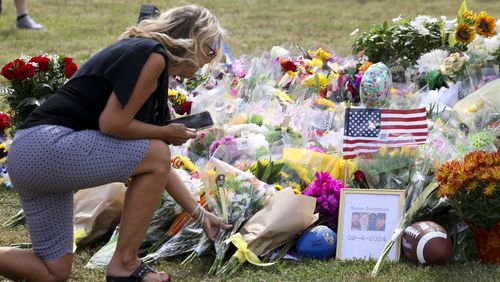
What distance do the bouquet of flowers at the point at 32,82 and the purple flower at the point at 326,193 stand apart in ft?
6.63

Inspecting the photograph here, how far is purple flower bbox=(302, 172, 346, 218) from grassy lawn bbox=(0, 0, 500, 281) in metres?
0.28

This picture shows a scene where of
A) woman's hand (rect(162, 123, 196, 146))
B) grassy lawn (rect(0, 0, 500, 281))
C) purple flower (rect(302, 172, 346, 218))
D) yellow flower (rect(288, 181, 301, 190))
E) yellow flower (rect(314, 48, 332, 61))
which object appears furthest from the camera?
yellow flower (rect(314, 48, 332, 61))

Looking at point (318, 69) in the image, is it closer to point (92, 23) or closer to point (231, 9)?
point (92, 23)

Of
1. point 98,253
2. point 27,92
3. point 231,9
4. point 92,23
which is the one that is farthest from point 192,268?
point 231,9

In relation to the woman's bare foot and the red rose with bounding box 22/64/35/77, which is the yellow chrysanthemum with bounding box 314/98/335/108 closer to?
the red rose with bounding box 22/64/35/77

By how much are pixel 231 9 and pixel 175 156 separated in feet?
30.3

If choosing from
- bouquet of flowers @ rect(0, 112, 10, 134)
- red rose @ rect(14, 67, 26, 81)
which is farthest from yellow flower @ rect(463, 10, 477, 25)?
bouquet of flowers @ rect(0, 112, 10, 134)

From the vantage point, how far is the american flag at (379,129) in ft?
13.7

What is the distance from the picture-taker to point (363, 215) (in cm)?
389

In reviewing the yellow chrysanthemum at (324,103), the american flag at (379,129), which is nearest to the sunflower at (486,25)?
the yellow chrysanthemum at (324,103)

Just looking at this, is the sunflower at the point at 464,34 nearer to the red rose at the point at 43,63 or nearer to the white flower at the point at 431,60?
the white flower at the point at 431,60

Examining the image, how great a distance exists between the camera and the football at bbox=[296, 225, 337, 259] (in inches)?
150

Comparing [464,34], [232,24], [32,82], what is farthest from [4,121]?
[232,24]

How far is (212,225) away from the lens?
3826 millimetres
